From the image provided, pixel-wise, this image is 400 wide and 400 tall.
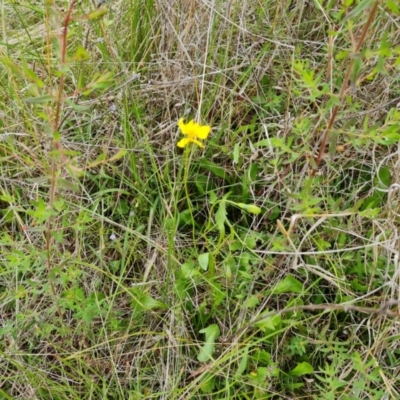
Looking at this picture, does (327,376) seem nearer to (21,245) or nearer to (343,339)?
(343,339)

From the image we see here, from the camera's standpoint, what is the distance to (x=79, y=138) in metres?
1.58

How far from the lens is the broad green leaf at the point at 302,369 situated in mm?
1191

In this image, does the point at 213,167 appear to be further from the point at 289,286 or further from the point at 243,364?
the point at 243,364

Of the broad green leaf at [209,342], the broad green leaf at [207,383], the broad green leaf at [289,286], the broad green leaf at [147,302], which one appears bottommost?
the broad green leaf at [207,383]

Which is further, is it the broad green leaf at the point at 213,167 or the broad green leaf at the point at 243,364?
the broad green leaf at the point at 213,167

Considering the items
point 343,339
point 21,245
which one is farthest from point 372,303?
point 21,245

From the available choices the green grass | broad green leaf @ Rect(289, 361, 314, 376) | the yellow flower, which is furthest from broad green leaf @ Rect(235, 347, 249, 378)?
the yellow flower

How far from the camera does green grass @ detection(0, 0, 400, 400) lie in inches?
46.1

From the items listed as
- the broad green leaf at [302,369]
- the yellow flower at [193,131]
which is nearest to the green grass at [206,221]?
the broad green leaf at [302,369]

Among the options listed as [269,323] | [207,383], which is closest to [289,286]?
[269,323]

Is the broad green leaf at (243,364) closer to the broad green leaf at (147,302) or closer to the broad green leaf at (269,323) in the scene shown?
the broad green leaf at (269,323)

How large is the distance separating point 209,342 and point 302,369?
0.21m

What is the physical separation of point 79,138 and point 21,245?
0.40 metres

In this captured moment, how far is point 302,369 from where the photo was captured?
120 centimetres
